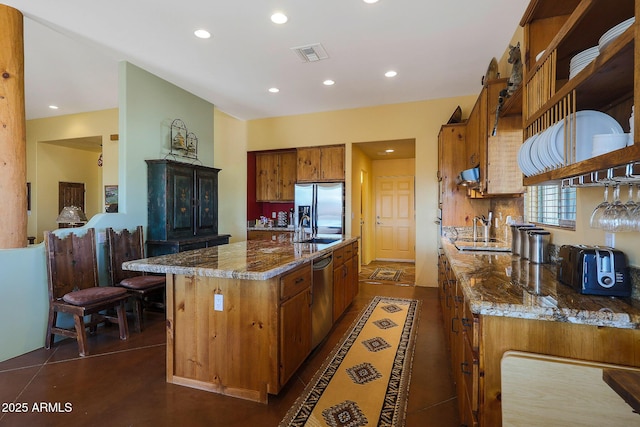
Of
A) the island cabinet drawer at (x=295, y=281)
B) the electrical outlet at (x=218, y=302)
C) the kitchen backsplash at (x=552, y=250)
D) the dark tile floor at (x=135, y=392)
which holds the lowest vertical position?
the dark tile floor at (x=135, y=392)

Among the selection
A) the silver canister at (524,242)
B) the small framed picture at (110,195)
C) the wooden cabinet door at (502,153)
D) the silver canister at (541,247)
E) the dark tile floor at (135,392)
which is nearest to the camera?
the dark tile floor at (135,392)

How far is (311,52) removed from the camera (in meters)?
3.46

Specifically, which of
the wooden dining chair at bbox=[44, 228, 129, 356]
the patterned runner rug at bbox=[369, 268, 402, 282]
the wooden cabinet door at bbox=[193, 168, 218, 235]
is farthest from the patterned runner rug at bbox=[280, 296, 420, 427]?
the wooden cabinet door at bbox=[193, 168, 218, 235]

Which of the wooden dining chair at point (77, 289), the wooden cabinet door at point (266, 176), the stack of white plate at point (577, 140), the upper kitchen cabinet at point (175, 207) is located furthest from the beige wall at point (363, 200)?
the stack of white plate at point (577, 140)

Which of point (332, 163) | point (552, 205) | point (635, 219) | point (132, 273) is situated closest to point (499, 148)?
point (552, 205)

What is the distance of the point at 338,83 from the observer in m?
4.32

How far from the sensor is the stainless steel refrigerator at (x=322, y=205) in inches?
215

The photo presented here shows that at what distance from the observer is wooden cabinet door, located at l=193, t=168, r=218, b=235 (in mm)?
4441

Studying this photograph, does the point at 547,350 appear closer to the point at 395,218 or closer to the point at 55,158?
the point at 395,218

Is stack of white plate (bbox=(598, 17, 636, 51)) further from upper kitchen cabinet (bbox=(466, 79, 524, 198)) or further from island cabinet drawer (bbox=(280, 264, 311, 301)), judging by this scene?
island cabinet drawer (bbox=(280, 264, 311, 301))

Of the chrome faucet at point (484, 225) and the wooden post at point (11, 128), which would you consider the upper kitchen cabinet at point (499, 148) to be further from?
the wooden post at point (11, 128)

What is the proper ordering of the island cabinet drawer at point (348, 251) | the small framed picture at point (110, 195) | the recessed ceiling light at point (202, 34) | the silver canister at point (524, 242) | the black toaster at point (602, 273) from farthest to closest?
1. the small framed picture at point (110, 195)
2. the island cabinet drawer at point (348, 251)
3. the recessed ceiling light at point (202, 34)
4. the silver canister at point (524, 242)
5. the black toaster at point (602, 273)

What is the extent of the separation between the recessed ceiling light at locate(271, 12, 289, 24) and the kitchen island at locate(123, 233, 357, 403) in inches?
84.1

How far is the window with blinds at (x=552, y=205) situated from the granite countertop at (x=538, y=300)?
50 centimetres
